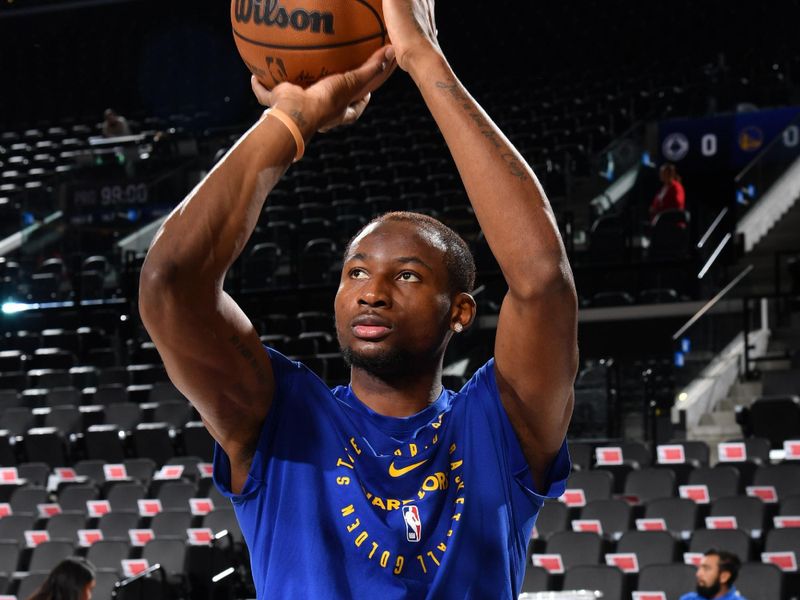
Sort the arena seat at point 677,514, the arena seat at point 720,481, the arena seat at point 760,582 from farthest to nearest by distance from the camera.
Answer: the arena seat at point 720,481, the arena seat at point 677,514, the arena seat at point 760,582

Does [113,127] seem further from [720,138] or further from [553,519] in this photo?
[553,519]

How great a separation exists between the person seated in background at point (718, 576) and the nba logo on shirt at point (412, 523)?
519 cm

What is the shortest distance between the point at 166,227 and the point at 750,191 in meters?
12.5

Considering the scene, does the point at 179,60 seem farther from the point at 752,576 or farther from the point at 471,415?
the point at 471,415

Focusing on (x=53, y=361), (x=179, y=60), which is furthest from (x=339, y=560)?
(x=179, y=60)

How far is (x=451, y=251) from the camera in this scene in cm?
198

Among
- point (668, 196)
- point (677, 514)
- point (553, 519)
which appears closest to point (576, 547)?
point (553, 519)

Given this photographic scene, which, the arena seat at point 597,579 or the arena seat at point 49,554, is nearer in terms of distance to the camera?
the arena seat at point 597,579

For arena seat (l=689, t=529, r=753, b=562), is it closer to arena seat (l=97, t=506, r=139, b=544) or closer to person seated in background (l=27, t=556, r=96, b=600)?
arena seat (l=97, t=506, r=139, b=544)

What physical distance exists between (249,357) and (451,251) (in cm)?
35

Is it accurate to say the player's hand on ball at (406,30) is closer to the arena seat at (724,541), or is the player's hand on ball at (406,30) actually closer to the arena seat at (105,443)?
the arena seat at (724,541)

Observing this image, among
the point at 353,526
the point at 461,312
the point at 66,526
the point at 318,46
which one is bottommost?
the point at 66,526

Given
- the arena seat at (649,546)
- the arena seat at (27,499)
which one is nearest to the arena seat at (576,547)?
the arena seat at (649,546)

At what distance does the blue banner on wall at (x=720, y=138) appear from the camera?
1524cm
